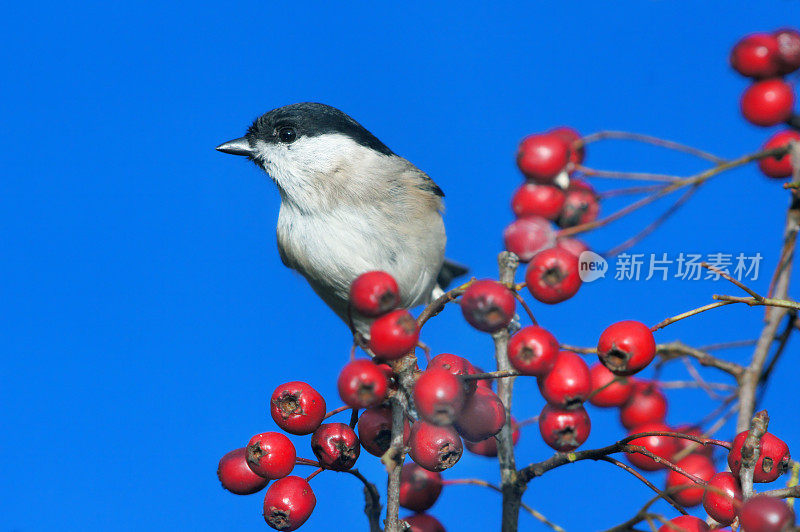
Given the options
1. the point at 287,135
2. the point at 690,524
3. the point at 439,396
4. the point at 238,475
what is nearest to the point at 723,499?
the point at 690,524

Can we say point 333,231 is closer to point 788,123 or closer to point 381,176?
point 381,176

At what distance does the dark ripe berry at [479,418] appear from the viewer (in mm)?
1242

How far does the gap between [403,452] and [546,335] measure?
304 millimetres

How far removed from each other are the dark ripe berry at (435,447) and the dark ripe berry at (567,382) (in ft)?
0.59

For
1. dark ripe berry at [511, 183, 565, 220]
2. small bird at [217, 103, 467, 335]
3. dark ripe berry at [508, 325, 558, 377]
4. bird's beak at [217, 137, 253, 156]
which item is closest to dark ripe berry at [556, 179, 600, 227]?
dark ripe berry at [511, 183, 565, 220]

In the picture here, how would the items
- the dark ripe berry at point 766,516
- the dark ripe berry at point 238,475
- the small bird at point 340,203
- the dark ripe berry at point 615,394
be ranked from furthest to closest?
the small bird at point 340,203
the dark ripe berry at point 615,394
the dark ripe berry at point 238,475
the dark ripe berry at point 766,516

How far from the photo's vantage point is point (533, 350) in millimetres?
1220

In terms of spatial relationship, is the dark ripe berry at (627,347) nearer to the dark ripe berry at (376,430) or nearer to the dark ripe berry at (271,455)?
the dark ripe berry at (376,430)

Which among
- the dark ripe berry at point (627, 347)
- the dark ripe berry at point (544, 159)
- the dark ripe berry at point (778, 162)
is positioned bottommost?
the dark ripe berry at point (627, 347)

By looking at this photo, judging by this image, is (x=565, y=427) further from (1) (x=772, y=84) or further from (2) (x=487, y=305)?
(1) (x=772, y=84)

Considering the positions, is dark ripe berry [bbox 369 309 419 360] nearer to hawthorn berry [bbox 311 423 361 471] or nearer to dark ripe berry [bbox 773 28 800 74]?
hawthorn berry [bbox 311 423 361 471]

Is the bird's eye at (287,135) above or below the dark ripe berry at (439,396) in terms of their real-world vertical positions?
above

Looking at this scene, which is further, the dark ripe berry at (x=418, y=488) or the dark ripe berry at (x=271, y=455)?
the dark ripe berry at (x=418, y=488)

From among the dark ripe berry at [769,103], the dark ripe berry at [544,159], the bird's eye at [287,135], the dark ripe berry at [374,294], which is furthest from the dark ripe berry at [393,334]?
the bird's eye at [287,135]
